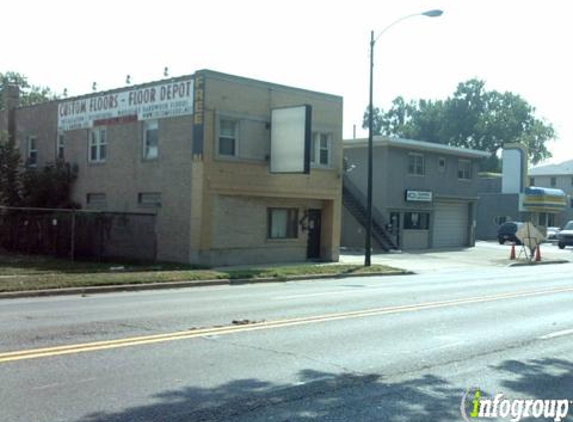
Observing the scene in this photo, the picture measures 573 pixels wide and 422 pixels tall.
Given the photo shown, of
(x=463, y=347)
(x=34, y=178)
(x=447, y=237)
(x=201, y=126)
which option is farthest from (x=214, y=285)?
(x=447, y=237)

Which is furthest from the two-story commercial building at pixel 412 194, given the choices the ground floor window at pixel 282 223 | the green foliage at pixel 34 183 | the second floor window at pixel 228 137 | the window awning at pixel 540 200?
the green foliage at pixel 34 183

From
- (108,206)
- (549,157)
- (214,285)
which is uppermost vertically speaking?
(549,157)

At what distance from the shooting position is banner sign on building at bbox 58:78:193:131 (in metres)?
24.0

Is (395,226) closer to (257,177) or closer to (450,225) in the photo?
(450,225)

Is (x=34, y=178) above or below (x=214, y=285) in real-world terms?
above

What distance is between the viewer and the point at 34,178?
2827 cm

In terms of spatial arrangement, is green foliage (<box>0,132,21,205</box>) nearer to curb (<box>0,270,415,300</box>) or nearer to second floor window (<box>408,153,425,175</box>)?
curb (<box>0,270,415,300</box>)

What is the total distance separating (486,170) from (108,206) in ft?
291

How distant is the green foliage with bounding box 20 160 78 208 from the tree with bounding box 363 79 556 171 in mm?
82607

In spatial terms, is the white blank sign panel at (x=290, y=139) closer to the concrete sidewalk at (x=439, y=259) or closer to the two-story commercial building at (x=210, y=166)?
the two-story commercial building at (x=210, y=166)

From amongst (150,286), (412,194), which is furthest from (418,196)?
(150,286)

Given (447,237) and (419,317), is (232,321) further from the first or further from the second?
(447,237)

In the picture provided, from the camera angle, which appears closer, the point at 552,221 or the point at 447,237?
the point at 447,237

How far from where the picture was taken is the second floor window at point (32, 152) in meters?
31.1
